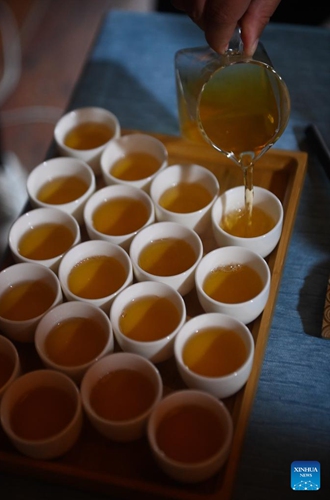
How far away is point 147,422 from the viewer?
863 mm

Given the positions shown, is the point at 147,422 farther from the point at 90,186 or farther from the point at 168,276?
the point at 90,186

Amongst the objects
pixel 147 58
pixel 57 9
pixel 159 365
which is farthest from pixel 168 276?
pixel 57 9

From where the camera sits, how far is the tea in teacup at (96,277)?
109cm

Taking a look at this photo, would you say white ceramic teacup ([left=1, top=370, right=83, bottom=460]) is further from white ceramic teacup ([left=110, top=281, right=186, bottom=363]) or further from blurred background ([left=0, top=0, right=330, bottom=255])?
blurred background ([left=0, top=0, right=330, bottom=255])

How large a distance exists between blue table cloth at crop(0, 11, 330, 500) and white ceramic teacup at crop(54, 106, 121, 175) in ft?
0.22

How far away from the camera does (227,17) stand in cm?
98

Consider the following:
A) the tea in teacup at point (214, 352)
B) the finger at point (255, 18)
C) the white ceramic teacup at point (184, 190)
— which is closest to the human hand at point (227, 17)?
the finger at point (255, 18)

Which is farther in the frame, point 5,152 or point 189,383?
point 5,152

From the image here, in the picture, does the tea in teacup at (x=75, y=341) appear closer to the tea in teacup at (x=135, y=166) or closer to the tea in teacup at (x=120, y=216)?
the tea in teacup at (x=120, y=216)

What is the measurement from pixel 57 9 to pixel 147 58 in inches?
52.9

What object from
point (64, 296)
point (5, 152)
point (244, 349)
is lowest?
point (5, 152)

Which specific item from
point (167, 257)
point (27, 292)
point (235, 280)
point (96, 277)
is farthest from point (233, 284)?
point (27, 292)

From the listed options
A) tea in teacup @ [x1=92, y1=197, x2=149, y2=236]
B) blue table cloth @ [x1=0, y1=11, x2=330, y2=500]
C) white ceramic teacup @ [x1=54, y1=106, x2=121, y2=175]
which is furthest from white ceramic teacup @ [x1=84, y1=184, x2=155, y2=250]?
blue table cloth @ [x1=0, y1=11, x2=330, y2=500]

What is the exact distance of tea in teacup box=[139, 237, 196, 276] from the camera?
3.64ft
